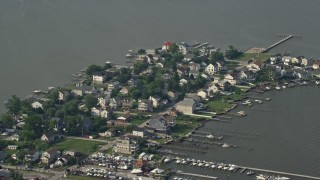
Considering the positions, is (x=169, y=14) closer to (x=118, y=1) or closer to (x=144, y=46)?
(x=118, y=1)

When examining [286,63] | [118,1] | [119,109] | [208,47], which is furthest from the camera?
[118,1]

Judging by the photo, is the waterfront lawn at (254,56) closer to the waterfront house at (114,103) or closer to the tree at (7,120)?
the waterfront house at (114,103)

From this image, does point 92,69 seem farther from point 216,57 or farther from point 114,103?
point 216,57

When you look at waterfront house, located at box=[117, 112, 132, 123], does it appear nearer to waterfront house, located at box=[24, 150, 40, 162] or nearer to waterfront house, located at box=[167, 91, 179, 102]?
waterfront house, located at box=[167, 91, 179, 102]

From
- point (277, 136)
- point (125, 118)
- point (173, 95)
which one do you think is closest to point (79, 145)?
point (125, 118)

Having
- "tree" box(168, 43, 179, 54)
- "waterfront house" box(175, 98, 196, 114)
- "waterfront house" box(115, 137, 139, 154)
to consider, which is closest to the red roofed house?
"tree" box(168, 43, 179, 54)

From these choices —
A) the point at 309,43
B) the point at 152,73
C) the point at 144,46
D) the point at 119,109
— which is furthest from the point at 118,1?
the point at 119,109
